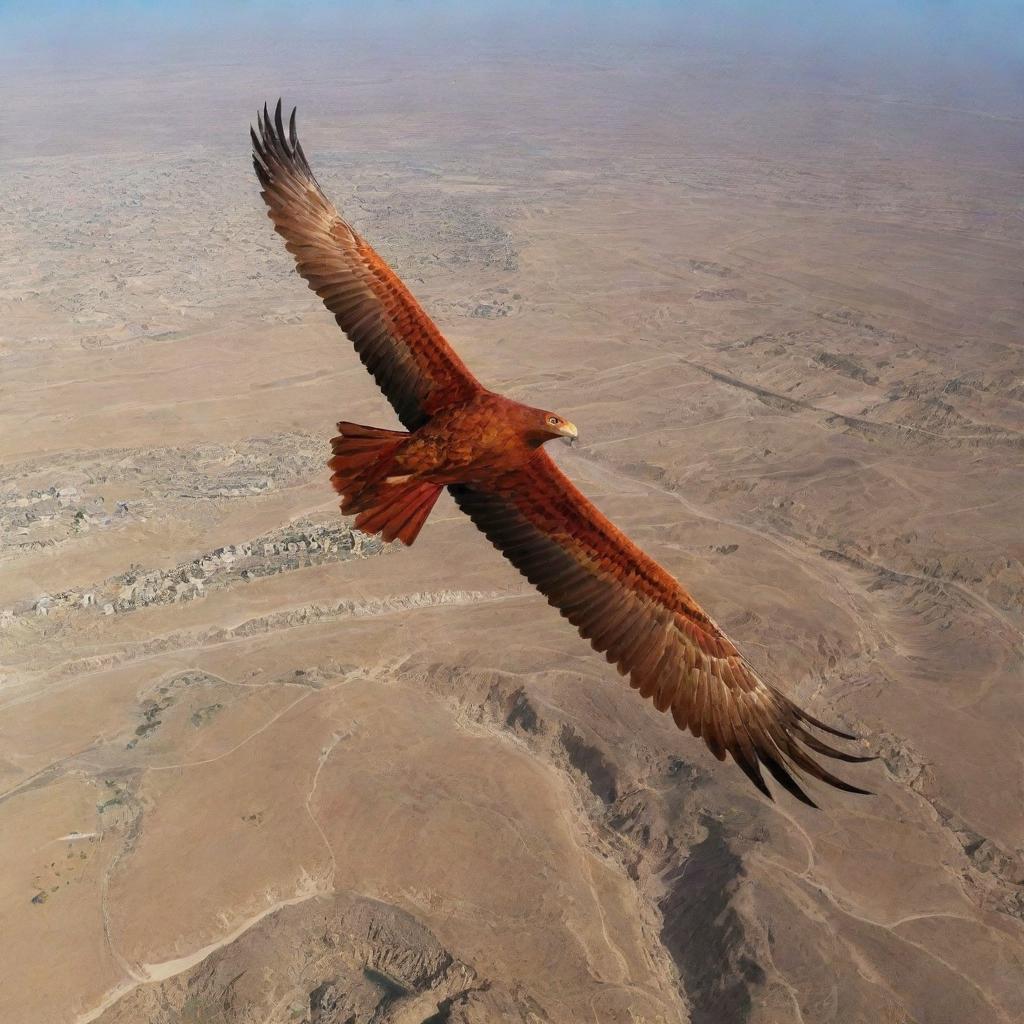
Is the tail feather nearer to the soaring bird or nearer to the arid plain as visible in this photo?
the soaring bird

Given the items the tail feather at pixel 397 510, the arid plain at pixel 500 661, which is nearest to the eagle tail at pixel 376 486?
the tail feather at pixel 397 510

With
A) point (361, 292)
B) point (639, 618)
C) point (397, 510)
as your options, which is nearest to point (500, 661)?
point (361, 292)

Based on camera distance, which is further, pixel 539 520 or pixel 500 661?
pixel 500 661

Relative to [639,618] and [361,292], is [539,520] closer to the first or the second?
[639,618]

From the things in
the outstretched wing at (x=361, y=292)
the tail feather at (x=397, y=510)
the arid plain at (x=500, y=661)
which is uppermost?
the outstretched wing at (x=361, y=292)

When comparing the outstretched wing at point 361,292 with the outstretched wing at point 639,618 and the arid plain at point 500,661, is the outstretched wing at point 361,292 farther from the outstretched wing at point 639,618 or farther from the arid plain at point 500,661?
the arid plain at point 500,661
